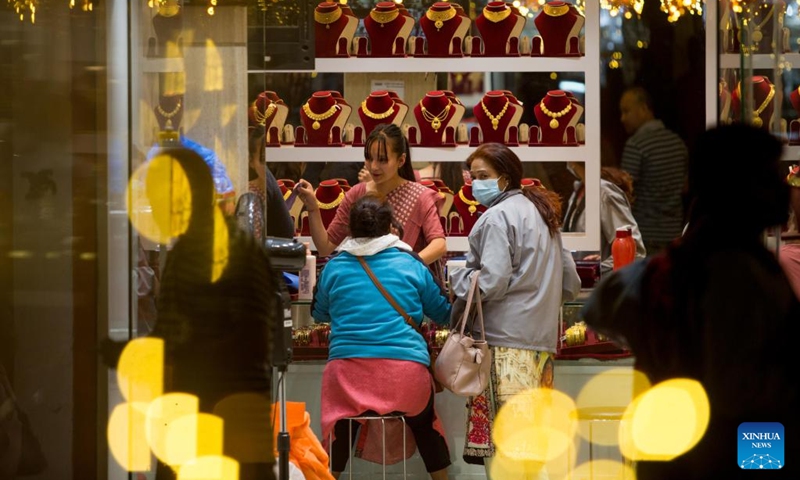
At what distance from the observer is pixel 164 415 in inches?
108

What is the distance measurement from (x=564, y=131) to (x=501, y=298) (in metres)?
1.28

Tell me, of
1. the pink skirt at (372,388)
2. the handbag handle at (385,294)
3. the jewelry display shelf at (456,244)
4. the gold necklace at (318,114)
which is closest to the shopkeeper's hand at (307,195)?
the jewelry display shelf at (456,244)

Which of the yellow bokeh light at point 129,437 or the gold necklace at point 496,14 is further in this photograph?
the gold necklace at point 496,14

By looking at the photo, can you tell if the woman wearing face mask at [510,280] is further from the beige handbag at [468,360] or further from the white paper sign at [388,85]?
the white paper sign at [388,85]

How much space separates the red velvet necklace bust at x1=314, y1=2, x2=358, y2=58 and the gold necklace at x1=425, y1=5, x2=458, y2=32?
1.13 ft

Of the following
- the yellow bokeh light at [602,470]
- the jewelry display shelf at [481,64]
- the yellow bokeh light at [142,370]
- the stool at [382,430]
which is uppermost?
the jewelry display shelf at [481,64]

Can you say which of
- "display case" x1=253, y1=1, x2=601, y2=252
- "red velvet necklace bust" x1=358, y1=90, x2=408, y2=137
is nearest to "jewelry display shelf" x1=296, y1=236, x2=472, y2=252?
"display case" x1=253, y1=1, x2=601, y2=252

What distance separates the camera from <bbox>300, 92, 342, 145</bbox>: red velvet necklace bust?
5.45 meters

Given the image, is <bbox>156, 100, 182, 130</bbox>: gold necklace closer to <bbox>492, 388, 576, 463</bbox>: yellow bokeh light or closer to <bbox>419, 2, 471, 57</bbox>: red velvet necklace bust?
<bbox>492, 388, 576, 463</bbox>: yellow bokeh light

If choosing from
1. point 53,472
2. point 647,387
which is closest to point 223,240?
point 53,472

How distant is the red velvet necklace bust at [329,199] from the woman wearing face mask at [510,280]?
3.54 feet

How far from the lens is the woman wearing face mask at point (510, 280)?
441cm

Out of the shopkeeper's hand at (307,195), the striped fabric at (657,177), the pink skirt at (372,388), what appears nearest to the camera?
the pink skirt at (372,388)

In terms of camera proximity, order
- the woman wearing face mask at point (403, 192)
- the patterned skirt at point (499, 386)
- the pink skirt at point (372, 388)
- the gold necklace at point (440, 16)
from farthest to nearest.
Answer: the gold necklace at point (440, 16) < the woman wearing face mask at point (403, 192) < the pink skirt at point (372, 388) < the patterned skirt at point (499, 386)
